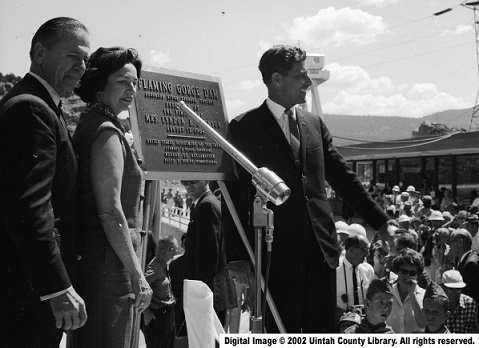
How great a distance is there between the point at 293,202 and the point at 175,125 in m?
0.87

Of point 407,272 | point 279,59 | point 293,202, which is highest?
point 279,59

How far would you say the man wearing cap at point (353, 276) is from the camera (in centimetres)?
599

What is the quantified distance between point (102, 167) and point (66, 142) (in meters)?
0.28

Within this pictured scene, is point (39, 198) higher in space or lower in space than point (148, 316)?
higher

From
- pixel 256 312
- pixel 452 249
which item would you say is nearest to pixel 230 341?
pixel 256 312

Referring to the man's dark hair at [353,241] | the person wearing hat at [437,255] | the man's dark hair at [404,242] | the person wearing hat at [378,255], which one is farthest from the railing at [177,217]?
the man's dark hair at [353,241]

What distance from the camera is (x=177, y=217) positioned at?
26047 mm

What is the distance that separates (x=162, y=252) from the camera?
586 centimetres

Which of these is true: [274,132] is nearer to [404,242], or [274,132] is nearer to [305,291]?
[305,291]

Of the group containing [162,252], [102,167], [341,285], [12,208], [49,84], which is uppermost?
[49,84]

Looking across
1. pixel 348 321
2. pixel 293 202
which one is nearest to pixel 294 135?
pixel 293 202

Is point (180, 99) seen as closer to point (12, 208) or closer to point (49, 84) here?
point (49, 84)

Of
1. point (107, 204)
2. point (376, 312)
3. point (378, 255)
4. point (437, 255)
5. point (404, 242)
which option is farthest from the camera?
point (437, 255)

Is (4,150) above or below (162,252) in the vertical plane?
above
